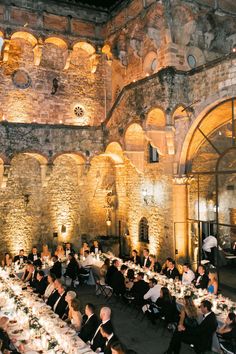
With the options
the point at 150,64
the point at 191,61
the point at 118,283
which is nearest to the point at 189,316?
the point at 118,283

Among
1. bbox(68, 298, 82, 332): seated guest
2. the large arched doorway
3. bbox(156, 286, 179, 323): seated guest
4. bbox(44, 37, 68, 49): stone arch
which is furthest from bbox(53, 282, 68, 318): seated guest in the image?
bbox(44, 37, 68, 49): stone arch

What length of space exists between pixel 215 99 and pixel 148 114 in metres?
2.78

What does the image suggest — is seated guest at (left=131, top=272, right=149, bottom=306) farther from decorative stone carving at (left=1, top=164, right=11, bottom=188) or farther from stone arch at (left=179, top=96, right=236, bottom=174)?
decorative stone carving at (left=1, top=164, right=11, bottom=188)

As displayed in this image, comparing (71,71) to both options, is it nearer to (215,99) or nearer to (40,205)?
(40,205)

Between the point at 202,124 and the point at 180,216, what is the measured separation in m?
3.83

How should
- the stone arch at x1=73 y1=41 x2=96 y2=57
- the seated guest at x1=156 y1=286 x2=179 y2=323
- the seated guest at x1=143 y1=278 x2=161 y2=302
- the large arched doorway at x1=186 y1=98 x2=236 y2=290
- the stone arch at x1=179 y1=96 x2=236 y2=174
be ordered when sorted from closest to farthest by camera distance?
the seated guest at x1=156 y1=286 x2=179 y2=323 → the seated guest at x1=143 y1=278 x2=161 y2=302 → the stone arch at x1=179 y1=96 x2=236 y2=174 → the large arched doorway at x1=186 y1=98 x2=236 y2=290 → the stone arch at x1=73 y1=41 x2=96 y2=57

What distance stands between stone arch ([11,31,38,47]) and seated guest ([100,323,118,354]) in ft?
50.2

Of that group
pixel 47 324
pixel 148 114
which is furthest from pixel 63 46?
pixel 47 324

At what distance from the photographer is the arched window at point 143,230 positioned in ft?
57.6

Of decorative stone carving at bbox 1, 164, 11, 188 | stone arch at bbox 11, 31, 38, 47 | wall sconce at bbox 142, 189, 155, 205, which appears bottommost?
wall sconce at bbox 142, 189, 155, 205

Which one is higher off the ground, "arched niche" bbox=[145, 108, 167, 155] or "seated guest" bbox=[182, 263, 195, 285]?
"arched niche" bbox=[145, 108, 167, 155]

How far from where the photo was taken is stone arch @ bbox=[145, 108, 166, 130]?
1455cm

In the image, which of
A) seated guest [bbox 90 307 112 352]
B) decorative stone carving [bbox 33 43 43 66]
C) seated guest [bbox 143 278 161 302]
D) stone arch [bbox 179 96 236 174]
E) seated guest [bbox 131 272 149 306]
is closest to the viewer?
seated guest [bbox 90 307 112 352]

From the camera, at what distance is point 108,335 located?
7.02 m
